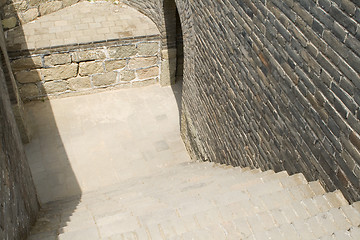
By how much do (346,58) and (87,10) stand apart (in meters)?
7.04

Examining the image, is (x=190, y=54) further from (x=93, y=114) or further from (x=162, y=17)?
(x=93, y=114)

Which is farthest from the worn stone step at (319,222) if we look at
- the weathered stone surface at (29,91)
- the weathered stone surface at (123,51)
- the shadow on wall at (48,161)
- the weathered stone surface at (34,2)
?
the weathered stone surface at (34,2)

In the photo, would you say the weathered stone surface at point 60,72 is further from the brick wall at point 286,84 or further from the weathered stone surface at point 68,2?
the brick wall at point 286,84

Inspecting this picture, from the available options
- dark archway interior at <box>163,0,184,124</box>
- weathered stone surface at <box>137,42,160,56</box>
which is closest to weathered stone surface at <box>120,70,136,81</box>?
weathered stone surface at <box>137,42,160,56</box>

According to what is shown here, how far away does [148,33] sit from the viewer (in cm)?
825

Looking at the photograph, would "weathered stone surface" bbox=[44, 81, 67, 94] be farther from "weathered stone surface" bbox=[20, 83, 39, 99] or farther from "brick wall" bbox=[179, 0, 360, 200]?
"brick wall" bbox=[179, 0, 360, 200]

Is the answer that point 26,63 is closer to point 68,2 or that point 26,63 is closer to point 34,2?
point 34,2

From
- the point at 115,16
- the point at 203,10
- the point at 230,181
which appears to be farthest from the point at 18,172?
the point at 115,16

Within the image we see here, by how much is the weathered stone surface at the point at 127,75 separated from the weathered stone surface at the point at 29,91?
6.21 feet

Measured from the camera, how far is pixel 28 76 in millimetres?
7988

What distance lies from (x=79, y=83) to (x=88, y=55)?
2.47 ft

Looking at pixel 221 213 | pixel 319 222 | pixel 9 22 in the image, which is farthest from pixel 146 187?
pixel 9 22

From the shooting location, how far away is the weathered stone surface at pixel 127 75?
8.68 m

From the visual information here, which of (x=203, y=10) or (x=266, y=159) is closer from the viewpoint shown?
(x=266, y=159)
